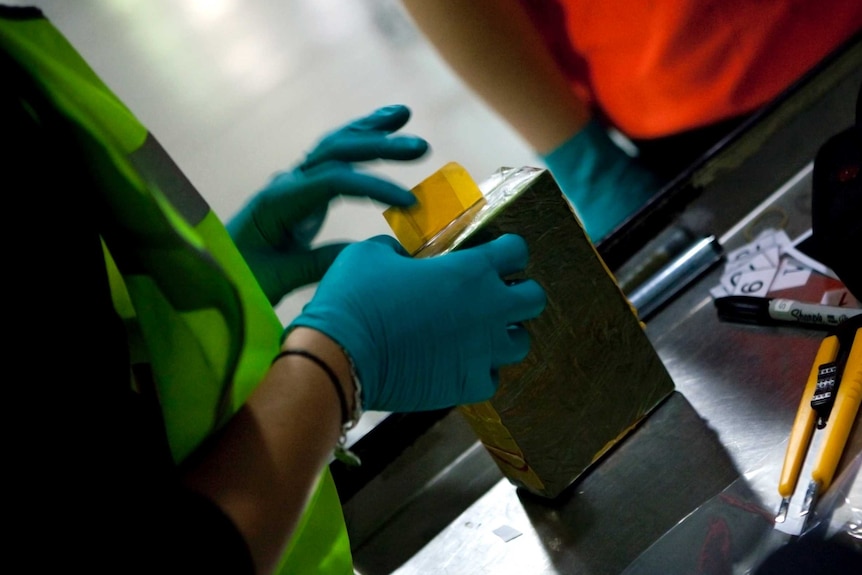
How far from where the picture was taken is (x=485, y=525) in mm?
807

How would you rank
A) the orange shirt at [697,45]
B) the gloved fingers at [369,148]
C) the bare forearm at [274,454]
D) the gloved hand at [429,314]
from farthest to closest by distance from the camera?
the orange shirt at [697,45] < the gloved fingers at [369,148] < the gloved hand at [429,314] < the bare forearm at [274,454]

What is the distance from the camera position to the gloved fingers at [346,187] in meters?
0.65

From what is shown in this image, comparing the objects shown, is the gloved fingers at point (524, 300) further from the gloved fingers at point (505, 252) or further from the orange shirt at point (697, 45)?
the orange shirt at point (697, 45)

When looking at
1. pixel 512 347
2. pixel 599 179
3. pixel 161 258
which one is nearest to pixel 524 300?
pixel 512 347

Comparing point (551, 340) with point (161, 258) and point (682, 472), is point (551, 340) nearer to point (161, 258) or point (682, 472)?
point (682, 472)

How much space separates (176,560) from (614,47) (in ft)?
2.97

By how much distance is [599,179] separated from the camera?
1062 millimetres

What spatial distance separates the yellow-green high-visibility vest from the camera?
1.55ft

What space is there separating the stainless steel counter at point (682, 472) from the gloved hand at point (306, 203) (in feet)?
0.93

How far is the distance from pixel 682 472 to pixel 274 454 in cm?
44

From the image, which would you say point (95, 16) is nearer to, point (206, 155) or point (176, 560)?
point (206, 155)

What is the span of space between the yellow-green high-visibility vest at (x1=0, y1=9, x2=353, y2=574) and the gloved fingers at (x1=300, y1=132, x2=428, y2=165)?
0.18 metres

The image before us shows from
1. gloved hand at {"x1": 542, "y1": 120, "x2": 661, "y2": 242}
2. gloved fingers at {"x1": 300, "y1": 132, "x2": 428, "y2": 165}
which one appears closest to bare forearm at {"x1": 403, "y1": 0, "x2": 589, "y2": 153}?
gloved hand at {"x1": 542, "y1": 120, "x2": 661, "y2": 242}

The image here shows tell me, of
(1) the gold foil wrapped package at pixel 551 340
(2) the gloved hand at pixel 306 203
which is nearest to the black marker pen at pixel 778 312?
(1) the gold foil wrapped package at pixel 551 340
